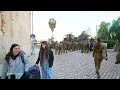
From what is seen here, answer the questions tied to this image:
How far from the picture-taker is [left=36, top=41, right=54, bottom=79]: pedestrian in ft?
16.9

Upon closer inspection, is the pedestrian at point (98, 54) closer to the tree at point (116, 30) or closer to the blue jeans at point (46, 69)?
the tree at point (116, 30)

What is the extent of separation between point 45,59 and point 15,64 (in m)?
0.82

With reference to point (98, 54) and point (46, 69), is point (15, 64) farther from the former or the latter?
point (98, 54)

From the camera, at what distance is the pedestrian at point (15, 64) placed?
4.47m

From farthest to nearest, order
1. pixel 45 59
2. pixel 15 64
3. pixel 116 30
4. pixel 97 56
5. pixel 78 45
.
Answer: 1. pixel 78 45
2. pixel 116 30
3. pixel 97 56
4. pixel 45 59
5. pixel 15 64

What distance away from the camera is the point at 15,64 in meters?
4.50

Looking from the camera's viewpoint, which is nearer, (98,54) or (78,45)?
(98,54)

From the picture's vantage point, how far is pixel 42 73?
5.12 meters

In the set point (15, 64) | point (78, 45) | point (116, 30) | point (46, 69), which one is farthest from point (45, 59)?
point (78, 45)

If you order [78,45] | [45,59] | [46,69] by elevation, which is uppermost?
[78,45]

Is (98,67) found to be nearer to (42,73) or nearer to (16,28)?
(42,73)

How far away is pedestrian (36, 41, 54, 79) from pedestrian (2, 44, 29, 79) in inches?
25.3
